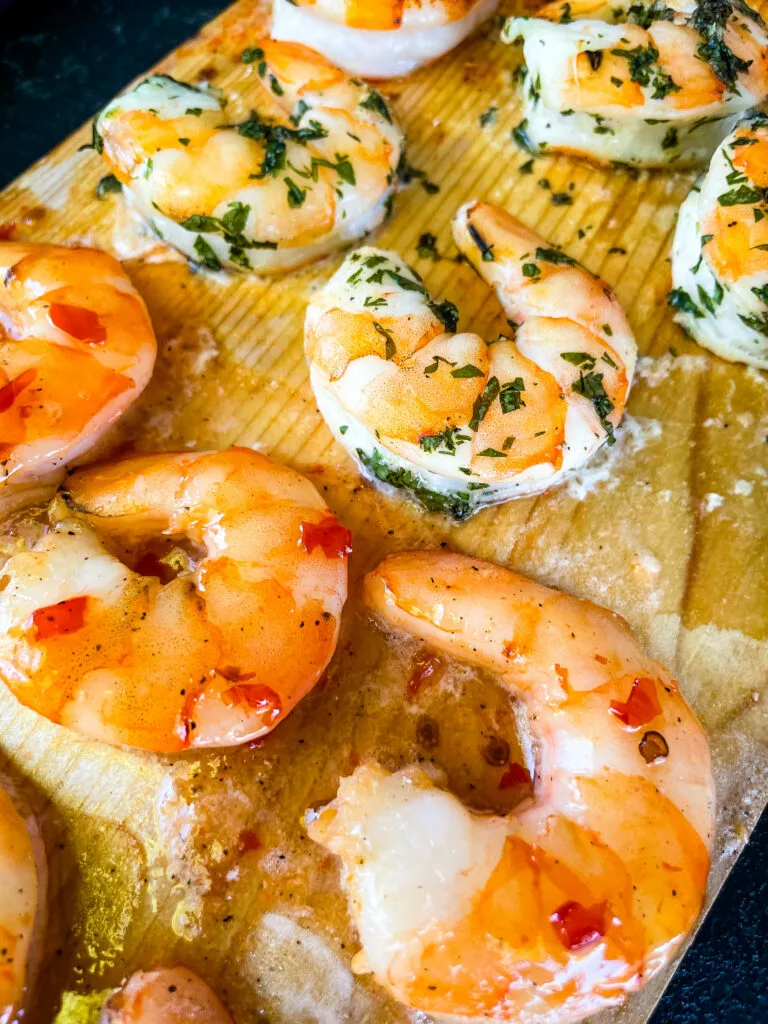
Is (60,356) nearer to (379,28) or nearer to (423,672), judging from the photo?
(423,672)

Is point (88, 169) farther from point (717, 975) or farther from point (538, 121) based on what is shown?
point (717, 975)

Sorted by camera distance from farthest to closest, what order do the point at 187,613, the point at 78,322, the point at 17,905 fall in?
the point at 78,322 → the point at 187,613 → the point at 17,905

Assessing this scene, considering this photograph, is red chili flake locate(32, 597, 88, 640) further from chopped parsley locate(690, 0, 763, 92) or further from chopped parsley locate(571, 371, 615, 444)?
chopped parsley locate(690, 0, 763, 92)

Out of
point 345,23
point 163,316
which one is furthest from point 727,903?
point 345,23

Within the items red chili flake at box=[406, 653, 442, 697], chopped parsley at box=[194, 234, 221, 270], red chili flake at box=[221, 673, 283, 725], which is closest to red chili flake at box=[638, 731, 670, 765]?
red chili flake at box=[406, 653, 442, 697]

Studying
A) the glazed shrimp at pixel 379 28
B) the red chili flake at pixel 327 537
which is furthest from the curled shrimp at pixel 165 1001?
the glazed shrimp at pixel 379 28

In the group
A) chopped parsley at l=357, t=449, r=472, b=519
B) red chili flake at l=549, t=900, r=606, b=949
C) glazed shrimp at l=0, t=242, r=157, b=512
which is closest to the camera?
red chili flake at l=549, t=900, r=606, b=949

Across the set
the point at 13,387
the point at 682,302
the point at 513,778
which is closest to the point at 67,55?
the point at 13,387

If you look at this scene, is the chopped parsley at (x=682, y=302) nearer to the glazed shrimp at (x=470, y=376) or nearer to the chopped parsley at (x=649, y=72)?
the glazed shrimp at (x=470, y=376)
